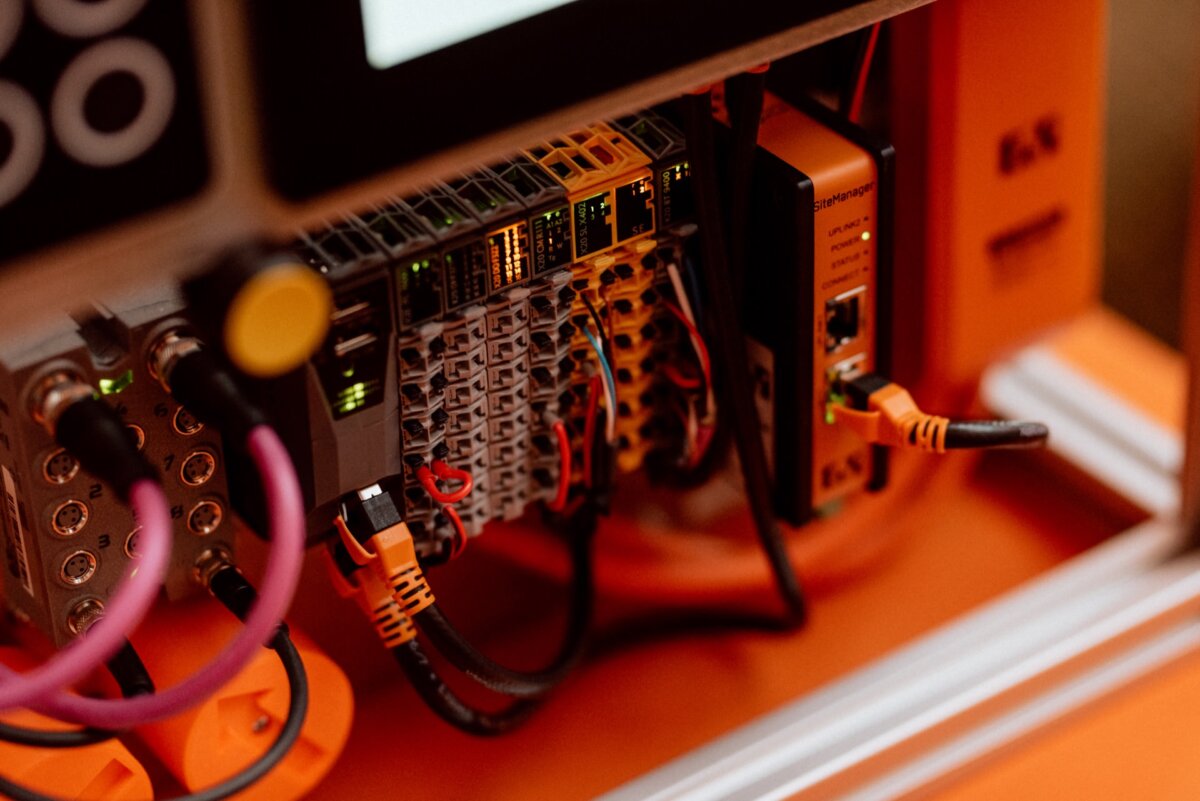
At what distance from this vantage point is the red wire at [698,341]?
0.86 meters

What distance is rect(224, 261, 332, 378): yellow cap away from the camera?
21.0 inches

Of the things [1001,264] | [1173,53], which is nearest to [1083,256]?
[1001,264]

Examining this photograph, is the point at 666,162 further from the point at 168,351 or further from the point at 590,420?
the point at 168,351

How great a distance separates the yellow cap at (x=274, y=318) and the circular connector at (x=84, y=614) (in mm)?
275

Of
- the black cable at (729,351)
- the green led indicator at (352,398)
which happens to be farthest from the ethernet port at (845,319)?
the green led indicator at (352,398)

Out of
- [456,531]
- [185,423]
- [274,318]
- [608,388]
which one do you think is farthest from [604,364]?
[274,318]

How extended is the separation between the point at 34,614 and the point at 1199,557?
0.72 meters

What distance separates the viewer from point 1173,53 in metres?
1.72

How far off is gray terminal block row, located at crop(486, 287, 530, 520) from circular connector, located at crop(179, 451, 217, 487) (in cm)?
14

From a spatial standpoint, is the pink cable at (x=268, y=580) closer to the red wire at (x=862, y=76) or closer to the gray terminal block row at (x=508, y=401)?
the gray terminal block row at (x=508, y=401)

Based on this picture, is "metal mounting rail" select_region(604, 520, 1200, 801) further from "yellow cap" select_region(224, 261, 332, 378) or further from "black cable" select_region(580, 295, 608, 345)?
"yellow cap" select_region(224, 261, 332, 378)

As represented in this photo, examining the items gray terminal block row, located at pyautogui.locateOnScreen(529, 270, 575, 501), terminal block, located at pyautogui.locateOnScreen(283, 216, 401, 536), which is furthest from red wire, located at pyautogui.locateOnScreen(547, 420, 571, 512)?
terminal block, located at pyautogui.locateOnScreen(283, 216, 401, 536)

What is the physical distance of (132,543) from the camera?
771mm

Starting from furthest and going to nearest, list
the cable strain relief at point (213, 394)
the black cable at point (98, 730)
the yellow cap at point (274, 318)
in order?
the black cable at point (98, 730) → the cable strain relief at point (213, 394) → the yellow cap at point (274, 318)
